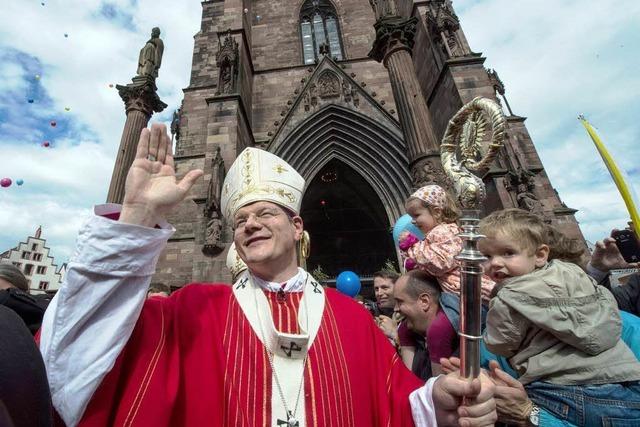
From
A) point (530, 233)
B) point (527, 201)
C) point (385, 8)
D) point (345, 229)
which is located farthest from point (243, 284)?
point (345, 229)

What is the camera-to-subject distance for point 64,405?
2.45 feet

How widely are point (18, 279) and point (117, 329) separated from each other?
249cm

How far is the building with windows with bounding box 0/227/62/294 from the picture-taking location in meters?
26.9

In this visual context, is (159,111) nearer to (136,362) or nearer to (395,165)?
(395,165)

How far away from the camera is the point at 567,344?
1239 millimetres

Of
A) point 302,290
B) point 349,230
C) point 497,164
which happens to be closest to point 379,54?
point 497,164

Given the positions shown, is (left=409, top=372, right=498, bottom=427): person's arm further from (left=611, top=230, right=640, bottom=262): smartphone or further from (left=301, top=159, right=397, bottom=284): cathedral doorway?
(left=301, top=159, right=397, bottom=284): cathedral doorway

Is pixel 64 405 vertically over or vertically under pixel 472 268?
under

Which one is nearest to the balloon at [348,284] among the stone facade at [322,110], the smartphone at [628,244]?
the stone facade at [322,110]

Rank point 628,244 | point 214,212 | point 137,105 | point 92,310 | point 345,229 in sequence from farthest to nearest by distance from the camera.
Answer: point 345,229 → point 137,105 → point 214,212 → point 628,244 → point 92,310

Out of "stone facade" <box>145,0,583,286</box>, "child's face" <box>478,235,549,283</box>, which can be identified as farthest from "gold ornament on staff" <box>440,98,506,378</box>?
"stone facade" <box>145,0,583,286</box>

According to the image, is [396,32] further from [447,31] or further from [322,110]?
[322,110]

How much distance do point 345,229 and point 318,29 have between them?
8.45m

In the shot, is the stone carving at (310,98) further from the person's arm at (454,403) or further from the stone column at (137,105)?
the person's arm at (454,403)
